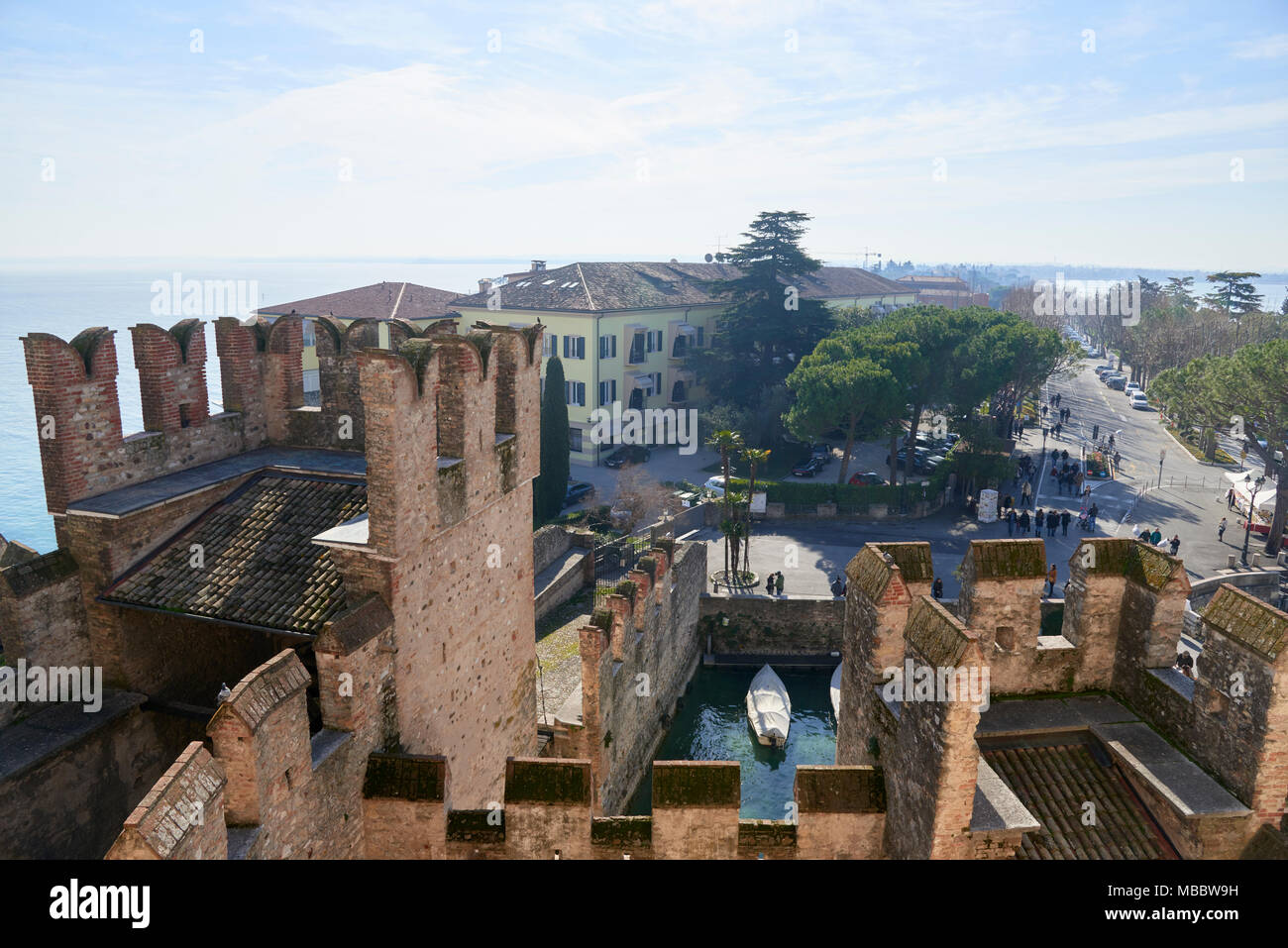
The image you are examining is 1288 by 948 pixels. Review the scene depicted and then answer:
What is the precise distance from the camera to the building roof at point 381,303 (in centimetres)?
5306

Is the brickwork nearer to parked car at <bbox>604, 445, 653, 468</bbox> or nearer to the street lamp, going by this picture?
parked car at <bbox>604, 445, 653, 468</bbox>

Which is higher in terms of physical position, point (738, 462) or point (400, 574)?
point (400, 574)

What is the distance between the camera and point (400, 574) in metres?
9.77

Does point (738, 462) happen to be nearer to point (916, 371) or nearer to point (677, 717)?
point (916, 371)

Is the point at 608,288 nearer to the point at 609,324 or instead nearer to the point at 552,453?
the point at 609,324

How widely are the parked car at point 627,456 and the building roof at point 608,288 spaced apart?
8717mm

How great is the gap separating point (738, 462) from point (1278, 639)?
42.2 m

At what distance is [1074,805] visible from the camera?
31.7ft

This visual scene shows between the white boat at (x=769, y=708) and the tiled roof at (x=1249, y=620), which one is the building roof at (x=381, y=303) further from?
the tiled roof at (x=1249, y=620)

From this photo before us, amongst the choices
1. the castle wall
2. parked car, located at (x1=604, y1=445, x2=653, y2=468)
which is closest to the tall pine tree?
parked car, located at (x1=604, y1=445, x2=653, y2=468)
